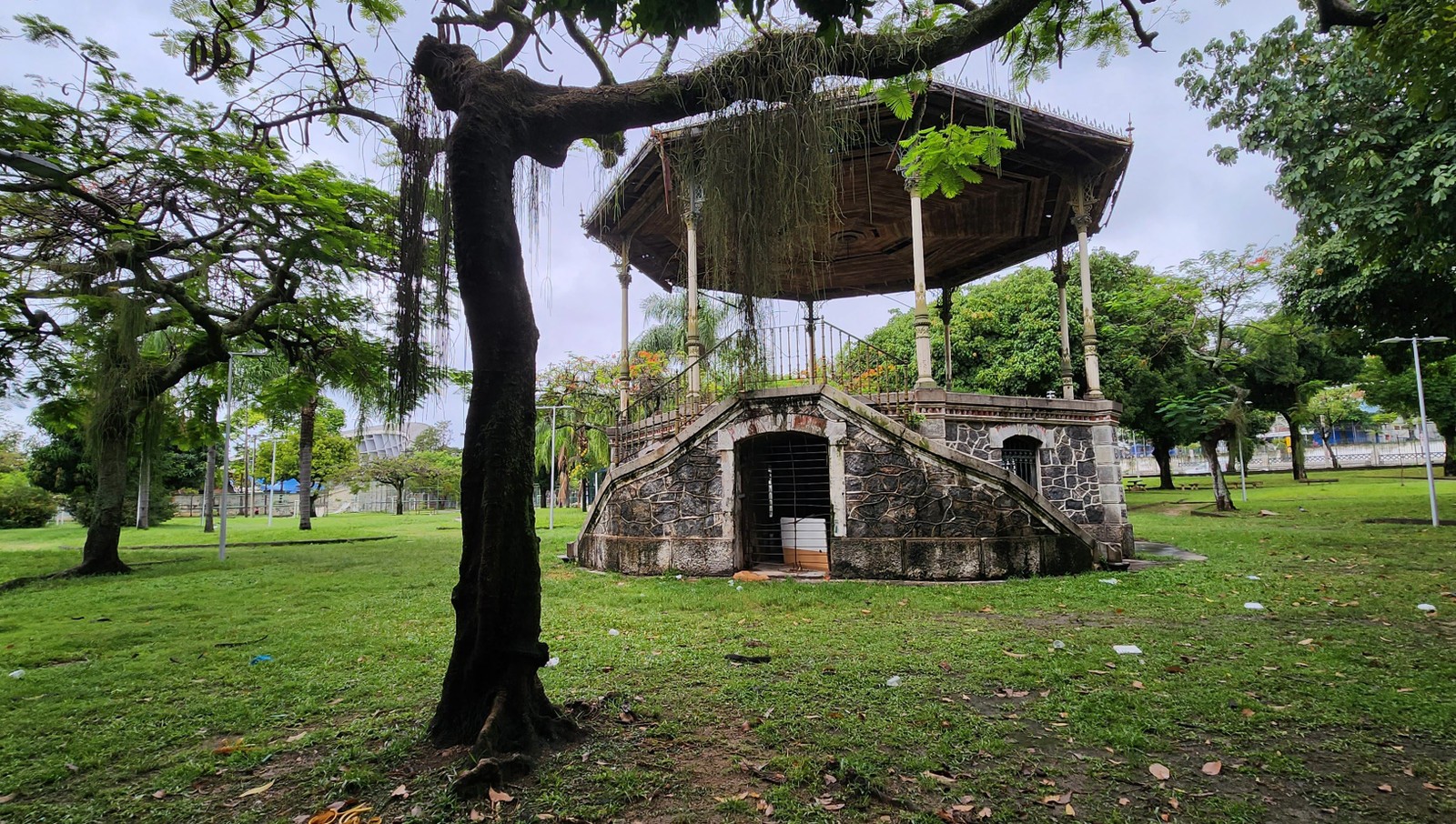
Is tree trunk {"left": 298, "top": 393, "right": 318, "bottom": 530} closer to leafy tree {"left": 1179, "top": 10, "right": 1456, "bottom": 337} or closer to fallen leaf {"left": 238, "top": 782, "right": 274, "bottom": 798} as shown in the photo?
fallen leaf {"left": 238, "top": 782, "right": 274, "bottom": 798}

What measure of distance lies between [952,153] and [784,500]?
22.8 feet

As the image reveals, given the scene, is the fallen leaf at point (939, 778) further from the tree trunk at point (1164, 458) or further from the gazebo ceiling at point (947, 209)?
the tree trunk at point (1164, 458)

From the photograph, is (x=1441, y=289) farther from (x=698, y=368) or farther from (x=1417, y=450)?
(x=1417, y=450)

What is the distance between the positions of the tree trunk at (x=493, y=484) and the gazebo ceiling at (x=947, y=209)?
15.9ft

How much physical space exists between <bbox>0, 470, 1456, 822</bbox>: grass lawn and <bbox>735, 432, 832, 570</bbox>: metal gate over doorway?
2052mm

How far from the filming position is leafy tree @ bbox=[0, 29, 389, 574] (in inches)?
284

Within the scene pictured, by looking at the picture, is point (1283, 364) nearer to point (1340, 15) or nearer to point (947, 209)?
Result: point (947, 209)

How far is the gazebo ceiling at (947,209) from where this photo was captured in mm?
9633

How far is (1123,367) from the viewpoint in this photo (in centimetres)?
2159

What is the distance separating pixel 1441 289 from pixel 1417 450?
45.5m

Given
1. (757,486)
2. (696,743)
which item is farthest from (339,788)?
(757,486)

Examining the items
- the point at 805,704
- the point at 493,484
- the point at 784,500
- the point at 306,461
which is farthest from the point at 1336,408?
the point at 306,461

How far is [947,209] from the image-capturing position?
11766 millimetres

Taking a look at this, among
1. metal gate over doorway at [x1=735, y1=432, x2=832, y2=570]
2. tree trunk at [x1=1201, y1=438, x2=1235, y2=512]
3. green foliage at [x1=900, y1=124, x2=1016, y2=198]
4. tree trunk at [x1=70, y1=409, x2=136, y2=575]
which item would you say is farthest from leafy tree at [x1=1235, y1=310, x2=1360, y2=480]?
tree trunk at [x1=70, y1=409, x2=136, y2=575]
